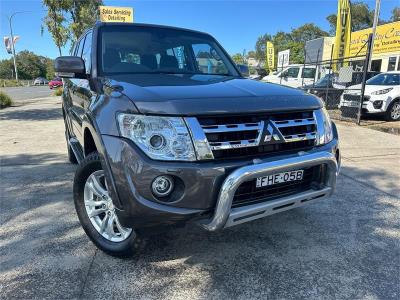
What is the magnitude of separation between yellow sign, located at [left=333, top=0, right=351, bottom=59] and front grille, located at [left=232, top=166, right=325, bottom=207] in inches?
779

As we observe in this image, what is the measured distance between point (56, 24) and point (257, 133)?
60.5 ft

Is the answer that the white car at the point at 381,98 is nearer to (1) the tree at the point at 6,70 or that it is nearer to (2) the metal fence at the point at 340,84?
(2) the metal fence at the point at 340,84

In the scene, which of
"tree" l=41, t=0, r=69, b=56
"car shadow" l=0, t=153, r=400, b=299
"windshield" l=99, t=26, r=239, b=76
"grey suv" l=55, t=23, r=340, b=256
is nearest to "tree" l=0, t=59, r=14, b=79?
"tree" l=41, t=0, r=69, b=56

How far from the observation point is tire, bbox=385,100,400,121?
35.7ft

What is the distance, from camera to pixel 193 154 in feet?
7.66

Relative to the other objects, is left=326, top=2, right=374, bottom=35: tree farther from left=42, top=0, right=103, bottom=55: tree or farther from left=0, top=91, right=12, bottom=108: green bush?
left=0, top=91, right=12, bottom=108: green bush

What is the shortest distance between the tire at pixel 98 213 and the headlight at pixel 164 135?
54cm

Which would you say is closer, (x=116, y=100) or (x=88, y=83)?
(x=116, y=100)

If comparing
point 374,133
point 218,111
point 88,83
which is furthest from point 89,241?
point 374,133

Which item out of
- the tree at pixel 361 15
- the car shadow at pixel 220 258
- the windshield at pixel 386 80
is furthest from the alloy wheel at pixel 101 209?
the tree at pixel 361 15

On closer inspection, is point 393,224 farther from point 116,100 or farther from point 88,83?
point 88,83

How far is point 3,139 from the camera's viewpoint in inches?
303

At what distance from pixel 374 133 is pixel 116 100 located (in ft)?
26.4

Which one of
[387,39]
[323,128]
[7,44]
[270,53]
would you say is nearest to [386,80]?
[323,128]
